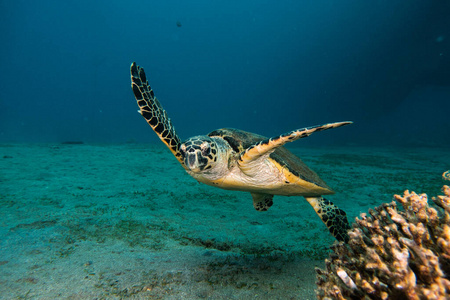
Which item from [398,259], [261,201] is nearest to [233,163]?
[261,201]

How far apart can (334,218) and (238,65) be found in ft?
438

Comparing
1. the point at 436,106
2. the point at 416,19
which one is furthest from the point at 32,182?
the point at 436,106

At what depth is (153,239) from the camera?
9.15 ft

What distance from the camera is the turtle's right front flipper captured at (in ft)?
8.87

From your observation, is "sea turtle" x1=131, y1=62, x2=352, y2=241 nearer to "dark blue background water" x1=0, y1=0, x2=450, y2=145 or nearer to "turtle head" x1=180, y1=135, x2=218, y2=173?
"turtle head" x1=180, y1=135, x2=218, y2=173

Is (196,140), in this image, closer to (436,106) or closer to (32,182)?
(32,182)

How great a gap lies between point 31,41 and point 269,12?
105m

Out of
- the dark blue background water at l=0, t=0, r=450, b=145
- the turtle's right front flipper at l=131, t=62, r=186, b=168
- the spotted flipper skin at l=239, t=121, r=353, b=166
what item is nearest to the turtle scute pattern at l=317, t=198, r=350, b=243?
the spotted flipper skin at l=239, t=121, r=353, b=166

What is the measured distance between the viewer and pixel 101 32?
11200 cm

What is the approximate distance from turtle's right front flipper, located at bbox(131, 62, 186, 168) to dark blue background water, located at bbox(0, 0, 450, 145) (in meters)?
31.2

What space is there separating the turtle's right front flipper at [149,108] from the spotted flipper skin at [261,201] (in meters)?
1.65

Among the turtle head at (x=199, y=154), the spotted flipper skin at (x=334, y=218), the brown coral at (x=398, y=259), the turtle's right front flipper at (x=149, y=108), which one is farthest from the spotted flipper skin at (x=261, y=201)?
the brown coral at (x=398, y=259)

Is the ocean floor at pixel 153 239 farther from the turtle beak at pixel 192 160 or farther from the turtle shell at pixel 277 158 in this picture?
the turtle beak at pixel 192 160

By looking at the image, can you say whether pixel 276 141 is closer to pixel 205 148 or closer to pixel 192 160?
pixel 205 148
